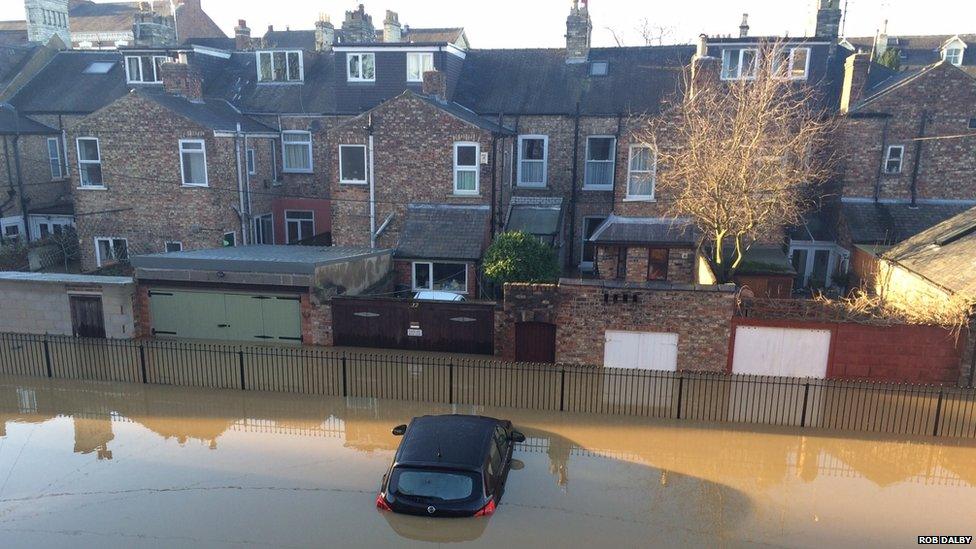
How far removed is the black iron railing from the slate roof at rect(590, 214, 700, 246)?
5049mm

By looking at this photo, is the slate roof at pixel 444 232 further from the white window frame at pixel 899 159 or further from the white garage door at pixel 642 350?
the white window frame at pixel 899 159

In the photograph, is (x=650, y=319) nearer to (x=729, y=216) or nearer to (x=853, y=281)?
(x=729, y=216)

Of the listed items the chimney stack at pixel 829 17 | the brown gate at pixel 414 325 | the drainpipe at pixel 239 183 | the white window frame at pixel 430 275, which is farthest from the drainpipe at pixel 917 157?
the drainpipe at pixel 239 183

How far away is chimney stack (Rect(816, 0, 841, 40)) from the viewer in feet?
78.3

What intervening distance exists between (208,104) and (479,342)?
16.2 m

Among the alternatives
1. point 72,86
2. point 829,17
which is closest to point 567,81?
point 829,17

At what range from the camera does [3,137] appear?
25.3 metres

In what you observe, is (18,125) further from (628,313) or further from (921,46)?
(921,46)

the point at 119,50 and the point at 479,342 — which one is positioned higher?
the point at 119,50

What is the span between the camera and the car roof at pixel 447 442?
8.77 meters

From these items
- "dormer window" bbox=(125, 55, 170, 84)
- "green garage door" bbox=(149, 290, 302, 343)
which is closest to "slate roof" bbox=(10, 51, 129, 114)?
"dormer window" bbox=(125, 55, 170, 84)

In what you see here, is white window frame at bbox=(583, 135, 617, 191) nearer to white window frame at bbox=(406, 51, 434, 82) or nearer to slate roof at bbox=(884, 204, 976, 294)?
white window frame at bbox=(406, 51, 434, 82)

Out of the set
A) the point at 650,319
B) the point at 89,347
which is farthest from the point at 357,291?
the point at 650,319

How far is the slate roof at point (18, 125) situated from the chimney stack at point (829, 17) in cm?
3105
